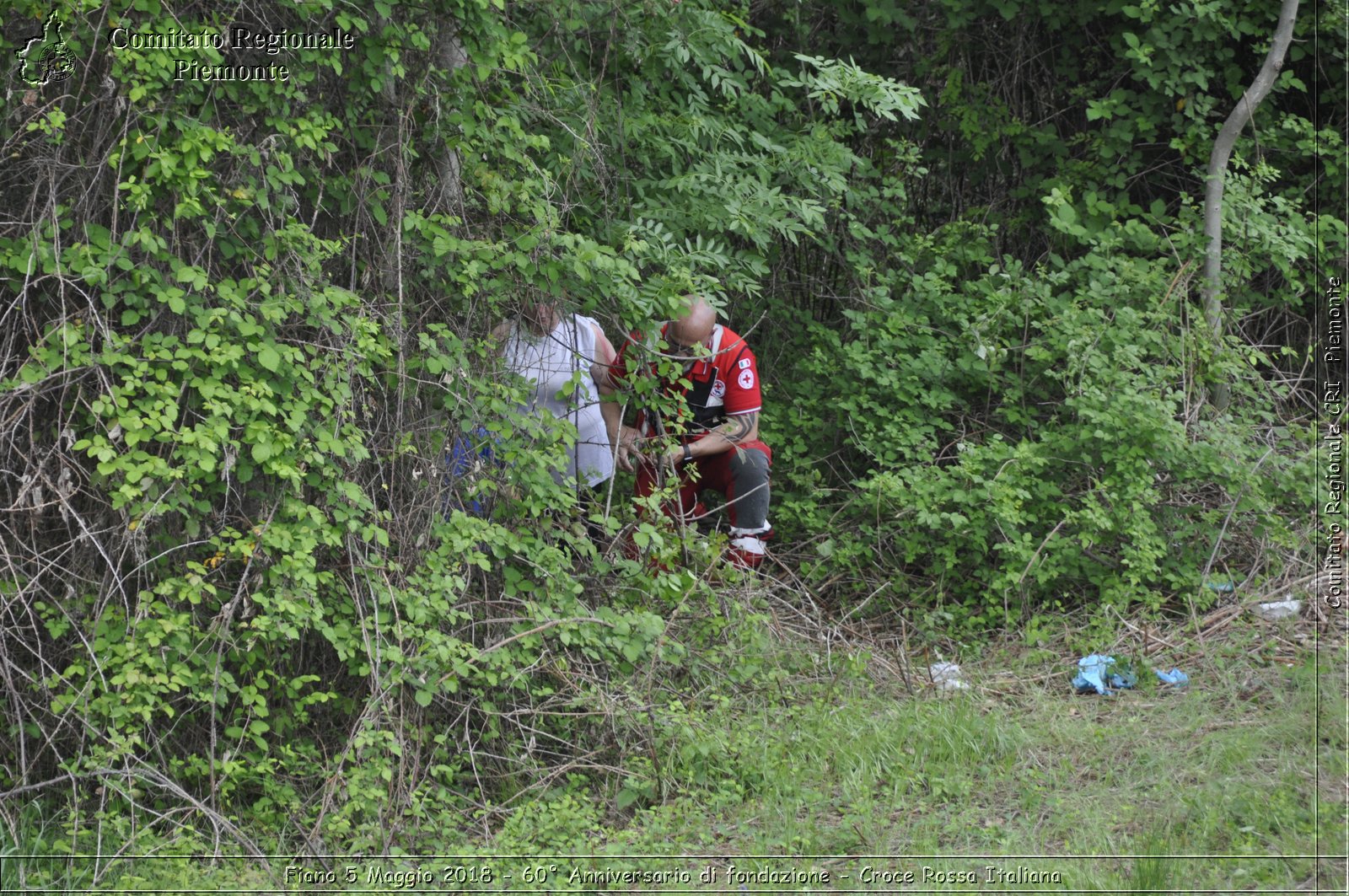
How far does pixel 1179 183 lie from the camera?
730 cm

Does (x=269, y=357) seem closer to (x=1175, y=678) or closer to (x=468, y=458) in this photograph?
(x=468, y=458)

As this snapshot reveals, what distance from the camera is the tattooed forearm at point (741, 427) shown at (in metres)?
5.68

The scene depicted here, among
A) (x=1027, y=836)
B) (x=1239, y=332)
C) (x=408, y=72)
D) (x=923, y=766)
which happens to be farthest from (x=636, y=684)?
(x=1239, y=332)

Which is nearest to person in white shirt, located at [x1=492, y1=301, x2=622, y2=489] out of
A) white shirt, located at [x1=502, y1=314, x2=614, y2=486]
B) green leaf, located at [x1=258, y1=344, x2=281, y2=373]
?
white shirt, located at [x1=502, y1=314, x2=614, y2=486]

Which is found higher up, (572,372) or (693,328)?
(693,328)

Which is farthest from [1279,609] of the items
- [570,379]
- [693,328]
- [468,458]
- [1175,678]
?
[468,458]

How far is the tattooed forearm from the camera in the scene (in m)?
5.68

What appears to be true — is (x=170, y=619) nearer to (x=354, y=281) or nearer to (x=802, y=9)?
(x=354, y=281)

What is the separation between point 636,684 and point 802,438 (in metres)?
2.78

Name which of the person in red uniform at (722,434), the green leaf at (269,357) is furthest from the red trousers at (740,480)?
the green leaf at (269,357)

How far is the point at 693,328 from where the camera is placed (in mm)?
5418

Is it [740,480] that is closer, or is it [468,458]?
[468,458]

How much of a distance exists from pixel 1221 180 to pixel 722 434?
317 centimetres

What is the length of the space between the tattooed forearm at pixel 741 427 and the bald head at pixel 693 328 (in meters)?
0.44
